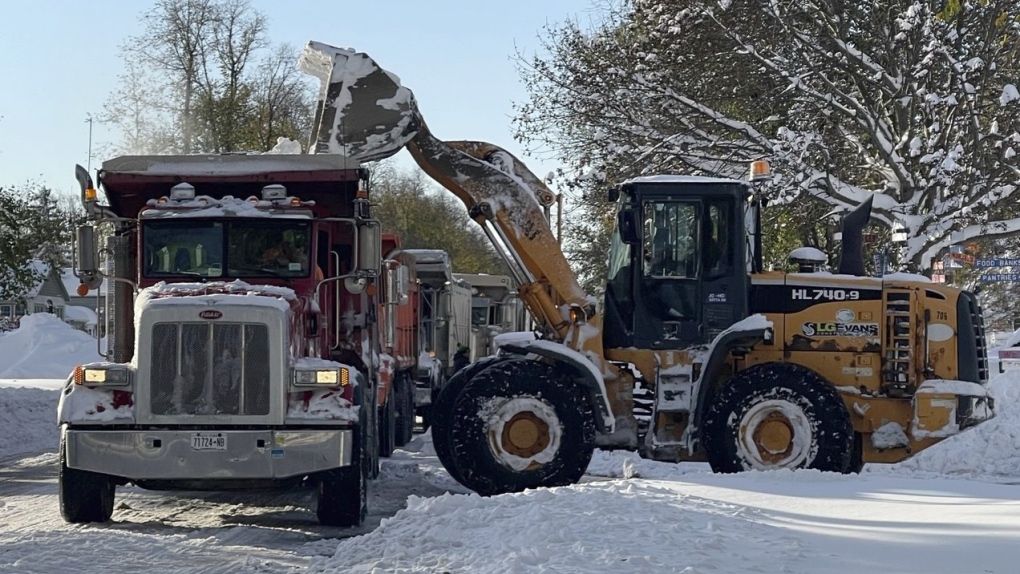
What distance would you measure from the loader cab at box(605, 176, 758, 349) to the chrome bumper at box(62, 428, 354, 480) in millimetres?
4121

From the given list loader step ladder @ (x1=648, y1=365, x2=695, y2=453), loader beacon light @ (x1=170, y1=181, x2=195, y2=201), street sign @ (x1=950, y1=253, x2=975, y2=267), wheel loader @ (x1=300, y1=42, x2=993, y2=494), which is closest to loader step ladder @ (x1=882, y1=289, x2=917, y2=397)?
wheel loader @ (x1=300, y1=42, x2=993, y2=494)

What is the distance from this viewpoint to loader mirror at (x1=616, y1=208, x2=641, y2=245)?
13031 mm

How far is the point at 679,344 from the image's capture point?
43.6 ft

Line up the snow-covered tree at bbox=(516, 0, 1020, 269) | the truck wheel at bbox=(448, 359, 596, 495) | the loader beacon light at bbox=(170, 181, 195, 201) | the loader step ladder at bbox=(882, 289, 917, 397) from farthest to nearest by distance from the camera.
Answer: the snow-covered tree at bbox=(516, 0, 1020, 269) < the loader step ladder at bbox=(882, 289, 917, 397) < the truck wheel at bbox=(448, 359, 596, 495) < the loader beacon light at bbox=(170, 181, 195, 201)

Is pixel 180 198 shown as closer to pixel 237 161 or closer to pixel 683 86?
pixel 237 161

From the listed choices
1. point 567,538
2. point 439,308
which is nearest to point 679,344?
point 567,538

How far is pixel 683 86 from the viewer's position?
2741 centimetres

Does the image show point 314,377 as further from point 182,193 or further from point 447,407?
point 447,407

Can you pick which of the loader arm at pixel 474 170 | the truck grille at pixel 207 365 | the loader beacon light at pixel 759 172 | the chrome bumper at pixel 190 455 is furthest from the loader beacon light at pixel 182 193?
the loader beacon light at pixel 759 172

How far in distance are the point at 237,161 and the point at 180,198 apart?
2.24 ft

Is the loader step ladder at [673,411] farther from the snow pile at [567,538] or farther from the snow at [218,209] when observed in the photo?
the snow at [218,209]

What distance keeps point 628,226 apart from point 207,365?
4.45 meters

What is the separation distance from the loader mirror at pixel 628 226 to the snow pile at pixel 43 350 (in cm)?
3320

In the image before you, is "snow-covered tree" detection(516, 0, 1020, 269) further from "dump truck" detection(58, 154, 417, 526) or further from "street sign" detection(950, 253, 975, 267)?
"dump truck" detection(58, 154, 417, 526)
